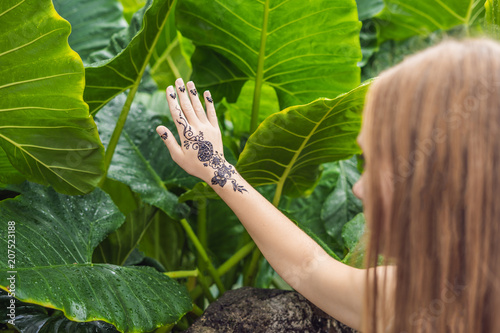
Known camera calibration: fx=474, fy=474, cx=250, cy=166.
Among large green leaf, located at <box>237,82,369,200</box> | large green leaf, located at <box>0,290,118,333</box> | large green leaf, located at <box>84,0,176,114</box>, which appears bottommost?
large green leaf, located at <box>0,290,118,333</box>

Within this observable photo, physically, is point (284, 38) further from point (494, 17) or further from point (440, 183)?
point (440, 183)

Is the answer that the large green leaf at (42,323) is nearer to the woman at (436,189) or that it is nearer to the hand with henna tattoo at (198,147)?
the hand with henna tattoo at (198,147)

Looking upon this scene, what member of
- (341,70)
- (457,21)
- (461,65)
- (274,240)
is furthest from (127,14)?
(461,65)

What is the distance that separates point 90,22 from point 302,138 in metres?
Answer: 0.94

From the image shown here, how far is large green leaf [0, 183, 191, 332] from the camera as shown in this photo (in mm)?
749

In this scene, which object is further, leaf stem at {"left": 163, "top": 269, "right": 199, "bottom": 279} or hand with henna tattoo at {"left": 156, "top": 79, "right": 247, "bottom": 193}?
leaf stem at {"left": 163, "top": 269, "right": 199, "bottom": 279}

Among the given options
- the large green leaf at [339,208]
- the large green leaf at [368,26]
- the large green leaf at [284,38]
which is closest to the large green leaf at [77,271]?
the large green leaf at [284,38]

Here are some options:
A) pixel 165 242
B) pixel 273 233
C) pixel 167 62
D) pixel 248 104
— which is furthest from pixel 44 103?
pixel 167 62

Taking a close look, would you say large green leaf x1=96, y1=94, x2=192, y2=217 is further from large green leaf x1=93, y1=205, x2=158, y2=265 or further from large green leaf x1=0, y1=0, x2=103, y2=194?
large green leaf x1=0, y1=0, x2=103, y2=194

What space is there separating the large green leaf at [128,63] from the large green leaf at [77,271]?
24cm

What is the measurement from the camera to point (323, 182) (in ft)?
5.55

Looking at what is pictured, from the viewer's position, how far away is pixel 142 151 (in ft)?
4.53

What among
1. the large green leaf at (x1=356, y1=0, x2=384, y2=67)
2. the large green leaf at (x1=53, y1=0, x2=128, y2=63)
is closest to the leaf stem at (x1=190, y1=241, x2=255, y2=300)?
the large green leaf at (x1=356, y1=0, x2=384, y2=67)

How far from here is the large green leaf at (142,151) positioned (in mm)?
1270
